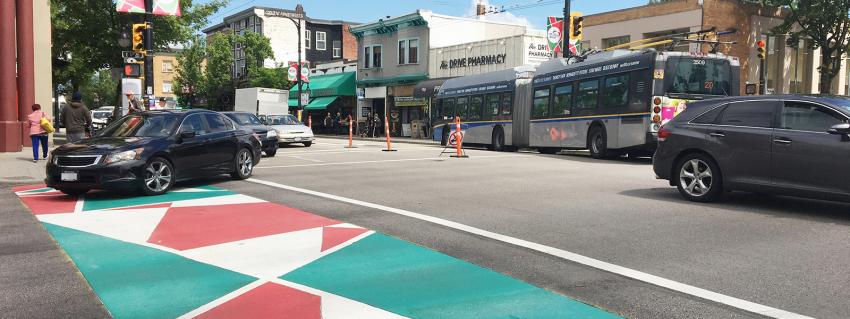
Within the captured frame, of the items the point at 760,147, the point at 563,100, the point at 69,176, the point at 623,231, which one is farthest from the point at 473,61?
the point at 623,231

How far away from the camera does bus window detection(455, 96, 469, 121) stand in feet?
87.7

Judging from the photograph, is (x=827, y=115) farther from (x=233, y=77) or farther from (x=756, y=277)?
(x=233, y=77)

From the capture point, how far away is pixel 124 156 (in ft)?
32.3

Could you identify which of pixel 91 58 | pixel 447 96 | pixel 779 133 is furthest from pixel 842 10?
pixel 91 58

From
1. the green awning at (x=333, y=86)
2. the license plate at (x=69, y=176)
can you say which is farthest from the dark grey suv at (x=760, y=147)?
the green awning at (x=333, y=86)

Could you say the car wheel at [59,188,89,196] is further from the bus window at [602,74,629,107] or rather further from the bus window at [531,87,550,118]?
the bus window at [531,87,550,118]

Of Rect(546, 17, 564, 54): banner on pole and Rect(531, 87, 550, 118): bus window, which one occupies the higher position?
Rect(546, 17, 564, 54): banner on pole

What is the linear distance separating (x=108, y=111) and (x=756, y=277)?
55620mm

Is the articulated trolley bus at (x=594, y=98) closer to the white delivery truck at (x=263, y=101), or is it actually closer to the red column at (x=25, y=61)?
the white delivery truck at (x=263, y=101)

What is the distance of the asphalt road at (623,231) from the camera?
4.74m

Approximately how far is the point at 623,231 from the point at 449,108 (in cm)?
2128

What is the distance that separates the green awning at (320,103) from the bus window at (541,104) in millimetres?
27474

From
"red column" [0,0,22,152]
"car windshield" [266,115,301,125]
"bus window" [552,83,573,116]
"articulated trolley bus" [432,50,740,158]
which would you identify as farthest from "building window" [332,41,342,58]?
"bus window" [552,83,573,116]

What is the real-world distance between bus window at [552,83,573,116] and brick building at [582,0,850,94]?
12084 millimetres
